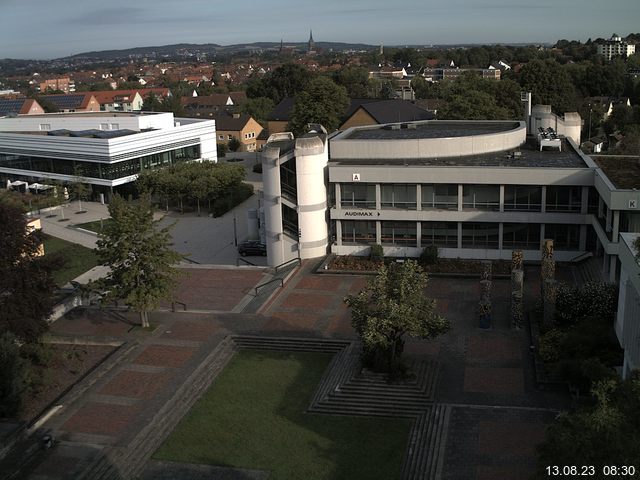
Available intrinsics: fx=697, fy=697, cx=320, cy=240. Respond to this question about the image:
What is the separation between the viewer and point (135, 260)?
1182 inches

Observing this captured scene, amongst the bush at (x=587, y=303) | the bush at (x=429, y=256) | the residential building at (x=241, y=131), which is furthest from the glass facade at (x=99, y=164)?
the bush at (x=587, y=303)

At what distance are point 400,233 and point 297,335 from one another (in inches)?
475

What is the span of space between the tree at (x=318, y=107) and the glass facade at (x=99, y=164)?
36.1 ft

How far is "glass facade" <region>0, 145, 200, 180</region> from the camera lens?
207 ft

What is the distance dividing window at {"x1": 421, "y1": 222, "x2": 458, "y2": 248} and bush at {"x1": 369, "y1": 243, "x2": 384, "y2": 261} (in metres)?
2.50

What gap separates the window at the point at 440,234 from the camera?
127 ft

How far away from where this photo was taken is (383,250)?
39.4m

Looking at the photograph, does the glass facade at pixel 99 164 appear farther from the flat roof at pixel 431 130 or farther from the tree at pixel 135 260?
the tree at pixel 135 260

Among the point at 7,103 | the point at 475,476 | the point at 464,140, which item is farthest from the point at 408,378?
the point at 7,103

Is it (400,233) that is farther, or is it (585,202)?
(400,233)

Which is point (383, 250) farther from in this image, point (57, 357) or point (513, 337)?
point (57, 357)

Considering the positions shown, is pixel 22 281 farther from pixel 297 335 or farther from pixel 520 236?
pixel 520 236

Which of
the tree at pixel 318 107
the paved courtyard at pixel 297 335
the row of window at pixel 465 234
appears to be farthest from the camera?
the tree at pixel 318 107

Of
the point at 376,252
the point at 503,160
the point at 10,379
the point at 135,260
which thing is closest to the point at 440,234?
the point at 376,252
